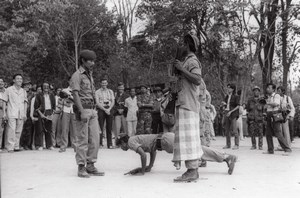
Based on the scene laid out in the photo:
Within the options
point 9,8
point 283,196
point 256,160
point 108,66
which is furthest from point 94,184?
point 108,66

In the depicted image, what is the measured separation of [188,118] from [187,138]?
0.94ft

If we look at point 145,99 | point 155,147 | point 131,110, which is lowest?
point 155,147

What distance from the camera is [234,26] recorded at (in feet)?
75.8

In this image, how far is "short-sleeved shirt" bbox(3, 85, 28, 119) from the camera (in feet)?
38.5

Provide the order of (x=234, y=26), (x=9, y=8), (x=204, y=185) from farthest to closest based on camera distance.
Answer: (x=234, y=26) < (x=9, y=8) < (x=204, y=185)

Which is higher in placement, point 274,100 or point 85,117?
point 274,100

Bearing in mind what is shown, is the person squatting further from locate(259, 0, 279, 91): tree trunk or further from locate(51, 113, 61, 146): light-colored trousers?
locate(259, 0, 279, 91): tree trunk

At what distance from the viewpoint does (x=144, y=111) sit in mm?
14000

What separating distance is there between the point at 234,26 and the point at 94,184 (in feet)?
60.2

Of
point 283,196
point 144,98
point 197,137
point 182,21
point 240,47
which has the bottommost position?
point 283,196

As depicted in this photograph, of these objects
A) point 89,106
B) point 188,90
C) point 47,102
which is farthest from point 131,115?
point 188,90

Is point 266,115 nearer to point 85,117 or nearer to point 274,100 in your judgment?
point 274,100

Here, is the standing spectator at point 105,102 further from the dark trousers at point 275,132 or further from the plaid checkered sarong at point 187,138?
the plaid checkered sarong at point 187,138

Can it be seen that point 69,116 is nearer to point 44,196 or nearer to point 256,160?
point 256,160
